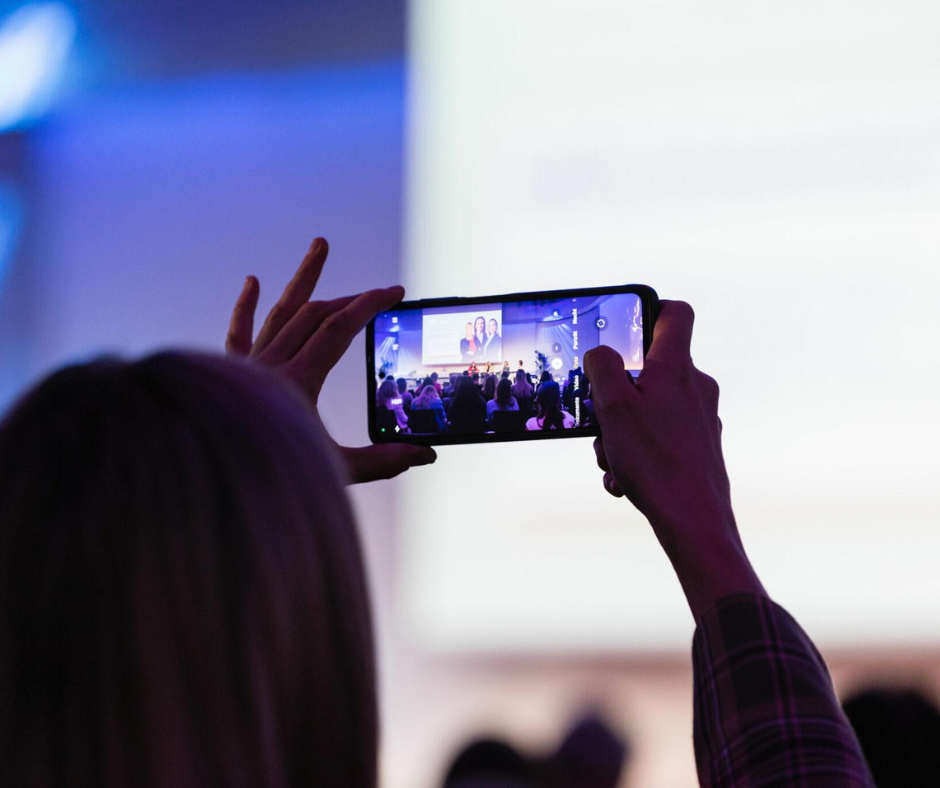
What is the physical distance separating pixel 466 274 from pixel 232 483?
1515 millimetres

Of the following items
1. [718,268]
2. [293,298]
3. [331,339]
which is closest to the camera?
[331,339]

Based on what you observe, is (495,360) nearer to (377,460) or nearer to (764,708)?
(377,460)

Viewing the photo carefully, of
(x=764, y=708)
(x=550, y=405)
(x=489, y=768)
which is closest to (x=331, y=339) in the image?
(x=550, y=405)

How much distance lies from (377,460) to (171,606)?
1.70ft

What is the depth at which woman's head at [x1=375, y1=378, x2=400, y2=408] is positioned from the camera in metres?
0.90

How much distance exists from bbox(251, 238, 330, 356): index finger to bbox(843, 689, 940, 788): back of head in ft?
3.13

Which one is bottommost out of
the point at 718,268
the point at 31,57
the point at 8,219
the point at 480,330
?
the point at 480,330

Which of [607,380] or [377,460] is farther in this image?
[377,460]

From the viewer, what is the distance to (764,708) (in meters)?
0.38

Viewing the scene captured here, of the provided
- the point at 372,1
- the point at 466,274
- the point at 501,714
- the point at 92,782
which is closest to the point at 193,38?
the point at 372,1

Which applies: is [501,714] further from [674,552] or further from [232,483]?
[232,483]

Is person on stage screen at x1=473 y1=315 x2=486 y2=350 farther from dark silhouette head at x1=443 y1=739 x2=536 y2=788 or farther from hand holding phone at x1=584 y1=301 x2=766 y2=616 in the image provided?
dark silhouette head at x1=443 y1=739 x2=536 y2=788

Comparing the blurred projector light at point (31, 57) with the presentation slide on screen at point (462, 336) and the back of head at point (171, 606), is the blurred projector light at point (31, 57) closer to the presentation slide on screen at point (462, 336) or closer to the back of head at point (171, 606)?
the presentation slide on screen at point (462, 336)

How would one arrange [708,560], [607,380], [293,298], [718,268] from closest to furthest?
[708,560] → [607,380] → [293,298] → [718,268]
